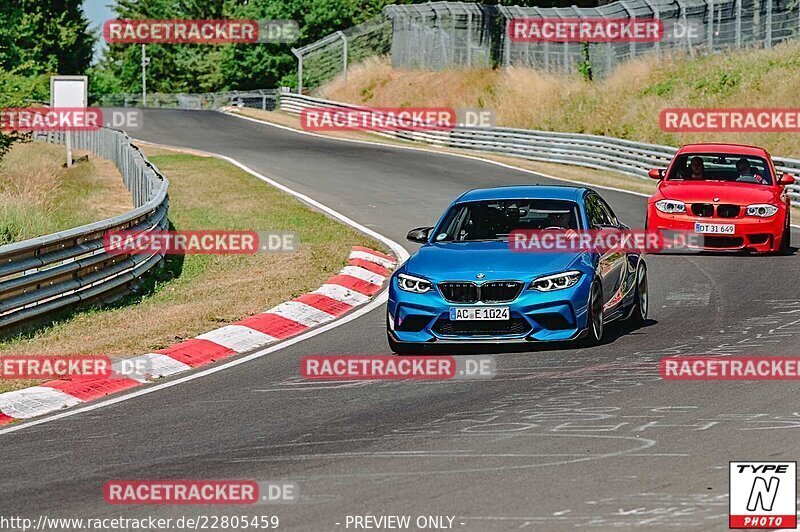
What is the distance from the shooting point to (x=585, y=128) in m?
43.2

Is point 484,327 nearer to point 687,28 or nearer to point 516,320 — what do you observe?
point 516,320

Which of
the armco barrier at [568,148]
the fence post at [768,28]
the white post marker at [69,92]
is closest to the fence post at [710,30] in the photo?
the fence post at [768,28]

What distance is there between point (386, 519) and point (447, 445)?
5.43 feet

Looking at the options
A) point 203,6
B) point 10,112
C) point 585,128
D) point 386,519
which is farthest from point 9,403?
point 203,6

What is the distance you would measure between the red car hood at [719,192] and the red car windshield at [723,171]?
0.29 metres

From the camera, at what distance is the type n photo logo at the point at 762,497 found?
6262 mm

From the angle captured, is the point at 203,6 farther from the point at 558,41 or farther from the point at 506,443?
the point at 506,443
